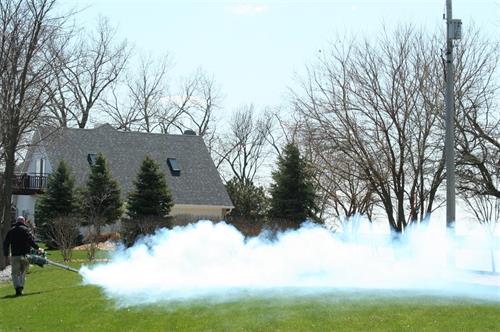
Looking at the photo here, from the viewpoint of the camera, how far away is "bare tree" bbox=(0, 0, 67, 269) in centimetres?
3188

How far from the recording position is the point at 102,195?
146 feet

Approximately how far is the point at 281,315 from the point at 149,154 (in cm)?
4262

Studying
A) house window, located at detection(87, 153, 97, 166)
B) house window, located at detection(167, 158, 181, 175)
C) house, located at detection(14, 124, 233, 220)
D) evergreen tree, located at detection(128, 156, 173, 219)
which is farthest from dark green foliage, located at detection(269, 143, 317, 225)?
house window, located at detection(87, 153, 97, 166)

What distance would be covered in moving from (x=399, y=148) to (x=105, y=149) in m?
28.6

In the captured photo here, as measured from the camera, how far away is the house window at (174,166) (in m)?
55.6

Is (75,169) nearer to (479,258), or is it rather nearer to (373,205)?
(373,205)

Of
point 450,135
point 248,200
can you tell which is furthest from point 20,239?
point 248,200

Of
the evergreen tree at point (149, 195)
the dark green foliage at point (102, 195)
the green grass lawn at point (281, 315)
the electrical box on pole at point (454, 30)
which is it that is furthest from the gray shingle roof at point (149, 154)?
the green grass lawn at point (281, 315)

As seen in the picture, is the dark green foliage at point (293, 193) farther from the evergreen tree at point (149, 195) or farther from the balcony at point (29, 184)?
the balcony at point (29, 184)

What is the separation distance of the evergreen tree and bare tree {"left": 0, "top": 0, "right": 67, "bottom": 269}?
1131 cm

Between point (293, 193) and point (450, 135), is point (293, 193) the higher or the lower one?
the lower one

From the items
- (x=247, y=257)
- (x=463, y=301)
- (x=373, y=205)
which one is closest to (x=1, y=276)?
(x=247, y=257)

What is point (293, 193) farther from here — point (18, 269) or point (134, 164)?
point (18, 269)

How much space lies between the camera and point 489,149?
3014cm
